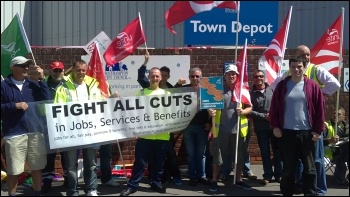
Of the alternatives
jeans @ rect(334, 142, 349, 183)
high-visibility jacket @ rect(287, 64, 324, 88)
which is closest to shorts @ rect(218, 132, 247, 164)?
high-visibility jacket @ rect(287, 64, 324, 88)

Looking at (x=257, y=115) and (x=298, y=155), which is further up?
(x=257, y=115)

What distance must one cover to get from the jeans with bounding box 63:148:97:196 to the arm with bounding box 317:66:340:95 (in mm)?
3286

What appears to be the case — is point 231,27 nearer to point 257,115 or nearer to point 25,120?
point 257,115

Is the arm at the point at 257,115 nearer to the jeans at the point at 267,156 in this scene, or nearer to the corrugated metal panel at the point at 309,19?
the jeans at the point at 267,156

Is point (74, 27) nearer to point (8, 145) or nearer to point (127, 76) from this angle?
point (127, 76)

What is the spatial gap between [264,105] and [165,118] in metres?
1.51

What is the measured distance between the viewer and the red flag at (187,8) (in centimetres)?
852

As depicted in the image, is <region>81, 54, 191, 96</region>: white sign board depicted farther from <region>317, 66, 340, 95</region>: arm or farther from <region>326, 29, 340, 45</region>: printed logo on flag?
<region>317, 66, 340, 95</region>: arm

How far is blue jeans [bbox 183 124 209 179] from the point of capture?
873 centimetres

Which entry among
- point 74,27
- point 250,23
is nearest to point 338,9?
point 250,23

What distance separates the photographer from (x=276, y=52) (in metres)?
9.00

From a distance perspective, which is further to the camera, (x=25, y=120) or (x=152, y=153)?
(x=152, y=153)

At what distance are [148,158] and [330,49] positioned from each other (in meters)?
3.16

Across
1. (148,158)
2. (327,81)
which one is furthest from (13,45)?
(327,81)
